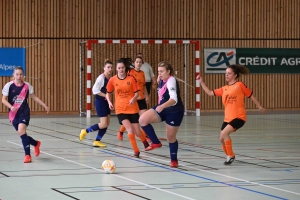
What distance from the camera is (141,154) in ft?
39.0

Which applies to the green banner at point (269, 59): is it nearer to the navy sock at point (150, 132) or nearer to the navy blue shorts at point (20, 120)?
the navy sock at point (150, 132)

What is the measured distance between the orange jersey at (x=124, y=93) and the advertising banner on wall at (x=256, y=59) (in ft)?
44.4

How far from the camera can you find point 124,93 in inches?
454

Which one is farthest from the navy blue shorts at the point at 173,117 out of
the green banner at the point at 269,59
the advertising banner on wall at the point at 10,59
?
the green banner at the point at 269,59

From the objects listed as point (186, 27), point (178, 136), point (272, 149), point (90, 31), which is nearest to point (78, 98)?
point (90, 31)

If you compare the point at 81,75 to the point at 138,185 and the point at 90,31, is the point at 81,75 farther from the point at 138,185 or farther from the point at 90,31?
the point at 138,185

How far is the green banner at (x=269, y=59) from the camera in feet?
82.9

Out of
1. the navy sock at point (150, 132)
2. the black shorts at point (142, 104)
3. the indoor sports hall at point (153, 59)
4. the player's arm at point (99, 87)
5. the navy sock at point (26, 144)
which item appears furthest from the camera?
the indoor sports hall at point (153, 59)

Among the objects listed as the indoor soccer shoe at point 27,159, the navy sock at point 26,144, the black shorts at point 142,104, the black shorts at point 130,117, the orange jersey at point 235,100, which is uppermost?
the orange jersey at point 235,100

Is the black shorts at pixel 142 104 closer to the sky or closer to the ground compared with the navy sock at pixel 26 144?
closer to the sky

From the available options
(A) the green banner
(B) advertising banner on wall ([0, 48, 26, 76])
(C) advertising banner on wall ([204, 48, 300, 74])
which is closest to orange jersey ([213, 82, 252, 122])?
(B) advertising banner on wall ([0, 48, 26, 76])

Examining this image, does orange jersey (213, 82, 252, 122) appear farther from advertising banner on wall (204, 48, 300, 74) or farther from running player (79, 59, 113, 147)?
advertising banner on wall (204, 48, 300, 74)

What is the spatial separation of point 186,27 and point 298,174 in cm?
1563

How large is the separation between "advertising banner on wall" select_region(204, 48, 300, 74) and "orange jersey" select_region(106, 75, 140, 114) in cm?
1352
